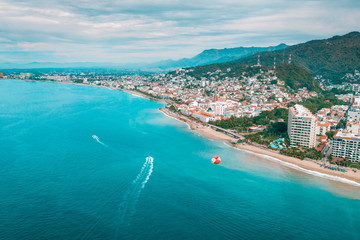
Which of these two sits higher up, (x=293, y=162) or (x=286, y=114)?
(x=286, y=114)

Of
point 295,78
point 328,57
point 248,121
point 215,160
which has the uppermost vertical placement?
point 328,57

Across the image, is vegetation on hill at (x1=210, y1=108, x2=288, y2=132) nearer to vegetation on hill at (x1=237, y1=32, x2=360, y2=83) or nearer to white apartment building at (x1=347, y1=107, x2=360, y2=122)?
white apartment building at (x1=347, y1=107, x2=360, y2=122)

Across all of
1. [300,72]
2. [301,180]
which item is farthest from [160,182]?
[300,72]

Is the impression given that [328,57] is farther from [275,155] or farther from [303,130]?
[275,155]

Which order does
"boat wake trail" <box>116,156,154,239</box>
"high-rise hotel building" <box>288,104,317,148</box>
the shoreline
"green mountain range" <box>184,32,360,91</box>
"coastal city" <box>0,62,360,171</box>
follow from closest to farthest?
"boat wake trail" <box>116,156,154,239</box> → the shoreline → "coastal city" <box>0,62,360,171</box> → "high-rise hotel building" <box>288,104,317,148</box> → "green mountain range" <box>184,32,360,91</box>

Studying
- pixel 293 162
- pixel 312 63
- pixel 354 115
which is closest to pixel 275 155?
pixel 293 162

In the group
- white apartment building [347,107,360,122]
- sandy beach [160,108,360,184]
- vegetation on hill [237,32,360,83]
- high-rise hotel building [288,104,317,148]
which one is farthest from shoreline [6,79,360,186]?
vegetation on hill [237,32,360,83]

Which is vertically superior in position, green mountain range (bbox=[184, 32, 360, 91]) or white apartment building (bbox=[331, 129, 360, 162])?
green mountain range (bbox=[184, 32, 360, 91])
